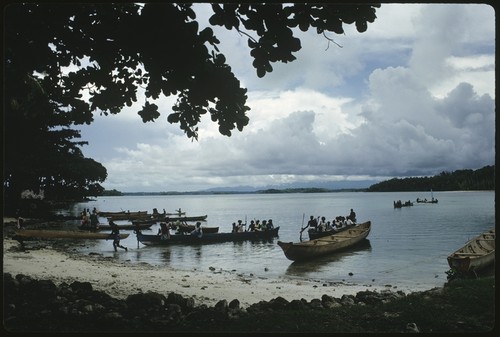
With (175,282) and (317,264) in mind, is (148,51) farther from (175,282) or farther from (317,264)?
(317,264)

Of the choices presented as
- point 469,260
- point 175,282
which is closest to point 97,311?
point 175,282

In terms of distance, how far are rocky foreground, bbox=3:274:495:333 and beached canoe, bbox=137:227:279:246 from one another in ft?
68.6

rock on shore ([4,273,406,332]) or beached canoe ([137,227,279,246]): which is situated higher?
rock on shore ([4,273,406,332])

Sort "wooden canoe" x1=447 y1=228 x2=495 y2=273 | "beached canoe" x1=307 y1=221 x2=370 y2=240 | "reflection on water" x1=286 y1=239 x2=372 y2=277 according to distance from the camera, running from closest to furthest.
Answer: "wooden canoe" x1=447 y1=228 x2=495 y2=273 → "reflection on water" x1=286 y1=239 x2=372 y2=277 → "beached canoe" x1=307 y1=221 x2=370 y2=240

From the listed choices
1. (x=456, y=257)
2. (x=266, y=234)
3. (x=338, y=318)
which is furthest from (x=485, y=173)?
(x=338, y=318)

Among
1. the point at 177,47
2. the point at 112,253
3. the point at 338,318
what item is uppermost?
the point at 177,47

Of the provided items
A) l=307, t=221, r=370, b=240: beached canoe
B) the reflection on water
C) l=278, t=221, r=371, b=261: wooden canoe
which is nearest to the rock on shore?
the reflection on water

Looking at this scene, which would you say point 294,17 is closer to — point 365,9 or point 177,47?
point 365,9

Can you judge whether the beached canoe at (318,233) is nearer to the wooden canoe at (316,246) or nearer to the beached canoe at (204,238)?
the wooden canoe at (316,246)

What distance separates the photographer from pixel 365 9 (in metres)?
6.29

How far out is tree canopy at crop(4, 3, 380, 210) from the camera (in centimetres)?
631

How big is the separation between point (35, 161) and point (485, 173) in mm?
142816

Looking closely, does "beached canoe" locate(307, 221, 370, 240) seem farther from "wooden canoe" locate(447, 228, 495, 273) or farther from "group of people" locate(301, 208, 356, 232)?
"wooden canoe" locate(447, 228, 495, 273)

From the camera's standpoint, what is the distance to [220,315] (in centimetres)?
759
